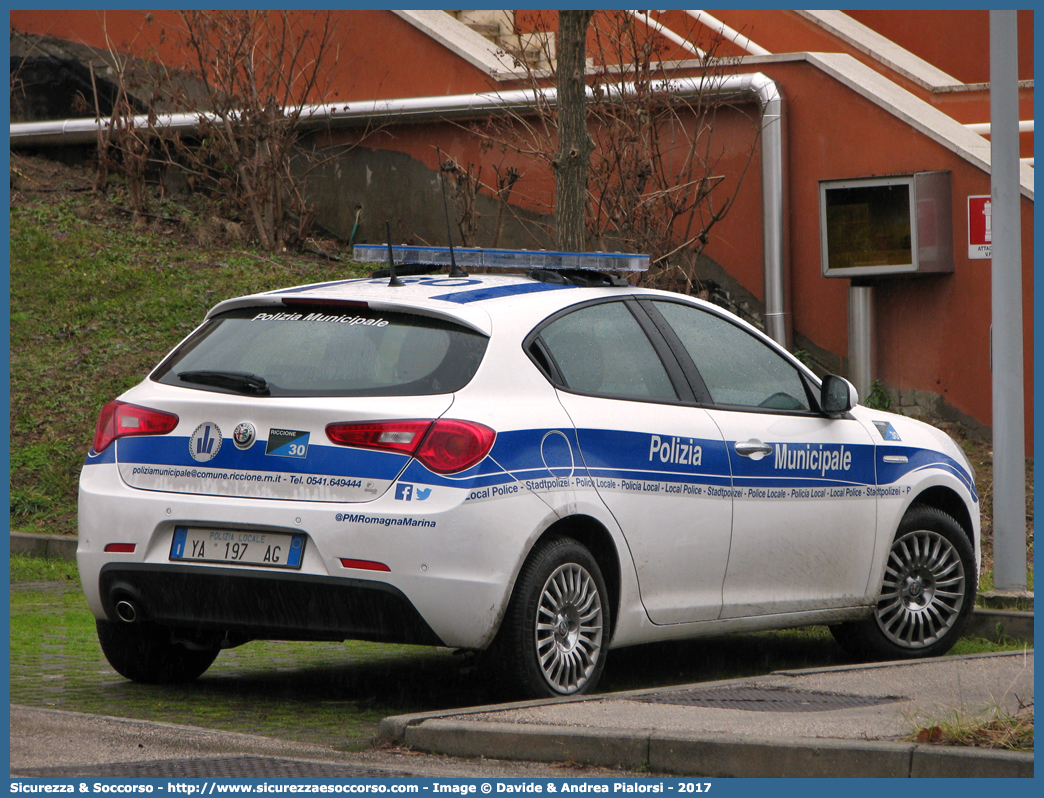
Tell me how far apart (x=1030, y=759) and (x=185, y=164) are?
14.5 m

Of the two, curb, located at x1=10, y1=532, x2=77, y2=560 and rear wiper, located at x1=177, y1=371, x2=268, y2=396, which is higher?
rear wiper, located at x1=177, y1=371, x2=268, y2=396

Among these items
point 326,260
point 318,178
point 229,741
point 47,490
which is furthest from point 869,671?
point 318,178

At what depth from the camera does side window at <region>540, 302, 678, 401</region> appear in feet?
19.6

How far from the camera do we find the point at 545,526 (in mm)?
5547

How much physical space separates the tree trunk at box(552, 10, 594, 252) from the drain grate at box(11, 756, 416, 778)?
583 centimetres

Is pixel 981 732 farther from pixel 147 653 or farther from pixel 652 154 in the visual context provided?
pixel 652 154

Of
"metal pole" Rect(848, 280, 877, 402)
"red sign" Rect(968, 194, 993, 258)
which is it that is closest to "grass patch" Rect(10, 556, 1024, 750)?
"red sign" Rect(968, 194, 993, 258)

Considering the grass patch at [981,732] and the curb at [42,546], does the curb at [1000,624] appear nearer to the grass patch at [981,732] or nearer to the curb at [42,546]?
the grass patch at [981,732]

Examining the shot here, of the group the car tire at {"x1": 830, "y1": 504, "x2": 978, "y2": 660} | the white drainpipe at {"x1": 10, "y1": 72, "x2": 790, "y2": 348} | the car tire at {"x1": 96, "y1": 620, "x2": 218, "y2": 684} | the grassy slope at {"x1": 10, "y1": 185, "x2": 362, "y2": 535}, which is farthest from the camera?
the white drainpipe at {"x1": 10, "y1": 72, "x2": 790, "y2": 348}

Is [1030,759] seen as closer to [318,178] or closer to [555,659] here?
[555,659]

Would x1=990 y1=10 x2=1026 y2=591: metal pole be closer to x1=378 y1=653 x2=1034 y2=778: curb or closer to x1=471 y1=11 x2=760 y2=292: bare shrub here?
x1=378 y1=653 x2=1034 y2=778: curb

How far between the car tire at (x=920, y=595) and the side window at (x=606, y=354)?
5.67 ft

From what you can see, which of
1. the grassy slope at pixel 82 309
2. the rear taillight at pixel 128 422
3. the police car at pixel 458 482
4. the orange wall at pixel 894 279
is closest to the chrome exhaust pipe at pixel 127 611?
the police car at pixel 458 482

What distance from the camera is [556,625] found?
5648mm
